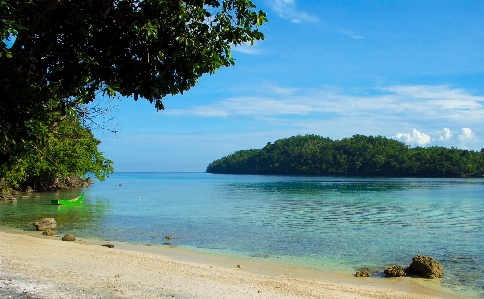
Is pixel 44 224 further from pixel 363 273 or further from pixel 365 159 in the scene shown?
pixel 365 159

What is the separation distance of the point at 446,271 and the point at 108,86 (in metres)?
12.8

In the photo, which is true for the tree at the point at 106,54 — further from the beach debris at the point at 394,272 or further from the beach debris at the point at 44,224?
the beach debris at the point at 44,224

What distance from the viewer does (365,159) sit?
465 feet

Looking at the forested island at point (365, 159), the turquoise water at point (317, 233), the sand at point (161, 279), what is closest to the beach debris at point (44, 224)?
the turquoise water at point (317, 233)

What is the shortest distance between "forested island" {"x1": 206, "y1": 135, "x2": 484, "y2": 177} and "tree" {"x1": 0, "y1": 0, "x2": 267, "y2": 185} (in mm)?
135127

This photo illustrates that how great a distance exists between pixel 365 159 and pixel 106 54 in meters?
142

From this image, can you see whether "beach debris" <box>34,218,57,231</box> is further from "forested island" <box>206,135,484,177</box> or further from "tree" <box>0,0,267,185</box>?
"forested island" <box>206,135,484,177</box>

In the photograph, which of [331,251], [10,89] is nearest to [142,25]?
[10,89]

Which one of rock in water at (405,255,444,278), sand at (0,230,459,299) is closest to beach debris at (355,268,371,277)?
sand at (0,230,459,299)

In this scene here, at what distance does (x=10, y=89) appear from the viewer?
5.86 m

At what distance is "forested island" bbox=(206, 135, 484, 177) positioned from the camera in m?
129

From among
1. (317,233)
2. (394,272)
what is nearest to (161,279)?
(394,272)

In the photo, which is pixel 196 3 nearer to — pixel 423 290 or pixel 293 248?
pixel 423 290

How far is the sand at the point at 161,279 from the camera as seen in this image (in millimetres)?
8836
